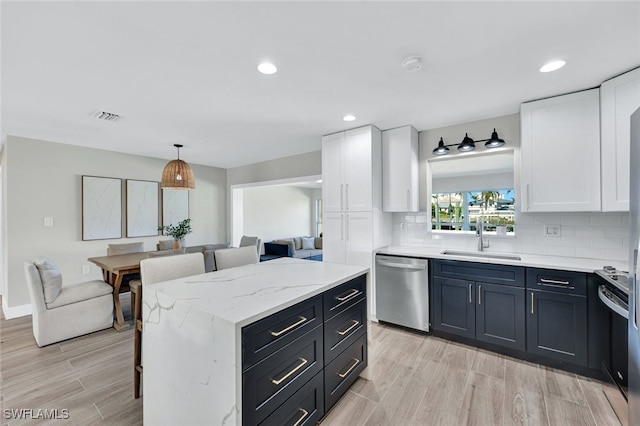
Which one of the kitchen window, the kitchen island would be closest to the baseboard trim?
the kitchen island

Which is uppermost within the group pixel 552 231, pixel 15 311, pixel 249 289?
pixel 552 231

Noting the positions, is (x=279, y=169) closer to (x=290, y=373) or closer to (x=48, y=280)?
(x=48, y=280)

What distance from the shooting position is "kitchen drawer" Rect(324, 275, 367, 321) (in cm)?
176

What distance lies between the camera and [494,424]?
1.74m

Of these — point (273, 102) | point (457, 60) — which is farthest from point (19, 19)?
point (457, 60)

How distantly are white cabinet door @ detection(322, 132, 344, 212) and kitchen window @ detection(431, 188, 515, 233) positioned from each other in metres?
1.24

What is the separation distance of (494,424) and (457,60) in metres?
2.47

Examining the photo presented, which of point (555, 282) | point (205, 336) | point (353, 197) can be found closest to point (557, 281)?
point (555, 282)

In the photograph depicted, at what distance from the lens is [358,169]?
343 centimetres

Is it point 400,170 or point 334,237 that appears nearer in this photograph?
point 400,170

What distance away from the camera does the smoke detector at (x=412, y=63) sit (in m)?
1.89

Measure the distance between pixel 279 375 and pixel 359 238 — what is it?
88.5 inches

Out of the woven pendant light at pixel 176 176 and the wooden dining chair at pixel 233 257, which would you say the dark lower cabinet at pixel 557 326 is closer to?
the wooden dining chair at pixel 233 257

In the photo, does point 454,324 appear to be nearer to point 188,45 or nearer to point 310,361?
point 310,361
